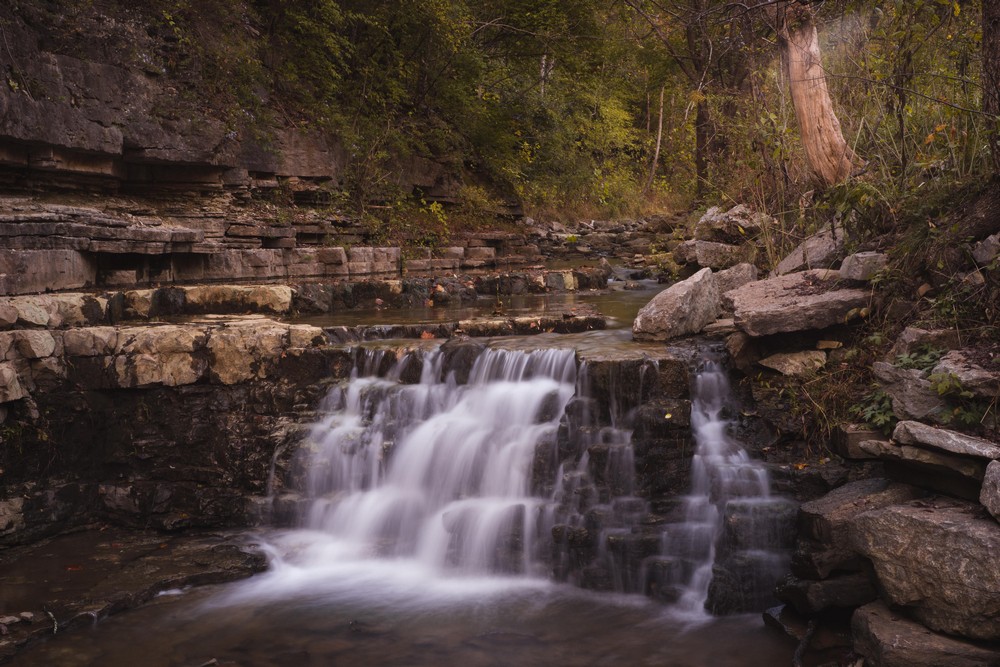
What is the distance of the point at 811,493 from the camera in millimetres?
5129

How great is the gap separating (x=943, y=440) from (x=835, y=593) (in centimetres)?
108

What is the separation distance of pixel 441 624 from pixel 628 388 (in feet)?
7.44

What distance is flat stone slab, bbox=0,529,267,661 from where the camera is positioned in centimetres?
486

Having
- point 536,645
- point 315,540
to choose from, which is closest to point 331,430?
point 315,540

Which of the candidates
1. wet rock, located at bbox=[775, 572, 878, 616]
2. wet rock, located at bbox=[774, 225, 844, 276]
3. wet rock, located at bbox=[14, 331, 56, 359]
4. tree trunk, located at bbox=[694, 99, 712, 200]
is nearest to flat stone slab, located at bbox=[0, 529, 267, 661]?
wet rock, located at bbox=[14, 331, 56, 359]

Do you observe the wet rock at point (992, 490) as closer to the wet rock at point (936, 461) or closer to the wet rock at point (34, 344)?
the wet rock at point (936, 461)

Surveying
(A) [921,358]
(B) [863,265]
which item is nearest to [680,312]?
(B) [863,265]

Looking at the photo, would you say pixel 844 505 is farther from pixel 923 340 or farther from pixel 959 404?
pixel 923 340

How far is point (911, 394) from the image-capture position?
4625 mm

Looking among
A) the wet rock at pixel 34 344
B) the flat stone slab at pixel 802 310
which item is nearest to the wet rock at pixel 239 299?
the wet rock at pixel 34 344

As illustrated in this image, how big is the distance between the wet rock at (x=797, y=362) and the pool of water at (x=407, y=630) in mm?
1929

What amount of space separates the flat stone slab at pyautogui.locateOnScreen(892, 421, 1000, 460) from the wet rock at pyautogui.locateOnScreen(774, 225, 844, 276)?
296 centimetres

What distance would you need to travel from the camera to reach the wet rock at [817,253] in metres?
7.10

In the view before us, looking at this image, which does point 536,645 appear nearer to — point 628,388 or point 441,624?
point 441,624
